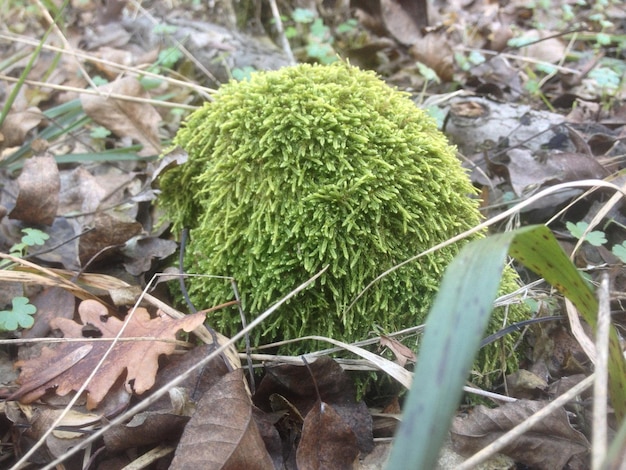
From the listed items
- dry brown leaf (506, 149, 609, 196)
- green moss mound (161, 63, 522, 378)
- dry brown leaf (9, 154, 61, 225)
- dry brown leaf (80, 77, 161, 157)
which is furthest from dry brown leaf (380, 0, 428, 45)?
dry brown leaf (9, 154, 61, 225)

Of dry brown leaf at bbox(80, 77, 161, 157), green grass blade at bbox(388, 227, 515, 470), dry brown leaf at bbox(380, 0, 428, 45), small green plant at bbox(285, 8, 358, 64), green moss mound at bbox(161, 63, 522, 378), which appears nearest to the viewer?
green grass blade at bbox(388, 227, 515, 470)

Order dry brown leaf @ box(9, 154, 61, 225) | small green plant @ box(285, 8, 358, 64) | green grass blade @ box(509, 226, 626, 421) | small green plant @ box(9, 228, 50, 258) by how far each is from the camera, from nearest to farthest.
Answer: green grass blade @ box(509, 226, 626, 421), small green plant @ box(9, 228, 50, 258), dry brown leaf @ box(9, 154, 61, 225), small green plant @ box(285, 8, 358, 64)

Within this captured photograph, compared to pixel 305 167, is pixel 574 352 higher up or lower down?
lower down

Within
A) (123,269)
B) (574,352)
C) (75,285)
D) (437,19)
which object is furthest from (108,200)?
(437,19)

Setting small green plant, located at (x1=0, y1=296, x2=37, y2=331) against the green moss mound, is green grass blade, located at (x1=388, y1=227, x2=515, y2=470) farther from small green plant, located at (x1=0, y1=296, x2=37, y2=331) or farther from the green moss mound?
small green plant, located at (x1=0, y1=296, x2=37, y2=331)

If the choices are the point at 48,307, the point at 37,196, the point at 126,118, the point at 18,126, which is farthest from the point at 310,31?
the point at 48,307

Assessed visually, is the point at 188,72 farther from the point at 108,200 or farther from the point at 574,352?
the point at 574,352

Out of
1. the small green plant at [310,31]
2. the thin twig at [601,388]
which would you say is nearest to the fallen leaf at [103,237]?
the thin twig at [601,388]
